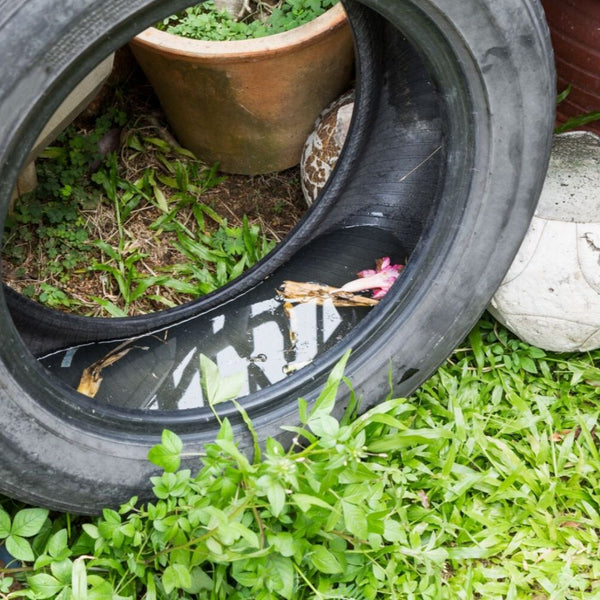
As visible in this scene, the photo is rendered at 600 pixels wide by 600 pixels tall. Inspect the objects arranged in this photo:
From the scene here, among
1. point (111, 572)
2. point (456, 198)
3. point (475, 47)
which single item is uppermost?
point (475, 47)

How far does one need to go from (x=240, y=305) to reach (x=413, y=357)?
0.56 m

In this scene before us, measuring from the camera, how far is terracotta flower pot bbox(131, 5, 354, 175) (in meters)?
2.41

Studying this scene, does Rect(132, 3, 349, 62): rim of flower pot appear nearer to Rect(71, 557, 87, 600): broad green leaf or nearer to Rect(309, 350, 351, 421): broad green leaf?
Rect(309, 350, 351, 421): broad green leaf

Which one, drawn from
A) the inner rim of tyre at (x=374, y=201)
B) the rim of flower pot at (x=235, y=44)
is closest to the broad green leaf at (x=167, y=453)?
the inner rim of tyre at (x=374, y=201)

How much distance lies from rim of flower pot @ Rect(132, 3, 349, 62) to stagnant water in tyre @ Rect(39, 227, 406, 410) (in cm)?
61

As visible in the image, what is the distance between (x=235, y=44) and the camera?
2406mm

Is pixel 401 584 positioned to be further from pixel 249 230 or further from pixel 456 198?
pixel 249 230

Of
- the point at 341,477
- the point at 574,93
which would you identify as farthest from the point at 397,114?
the point at 341,477

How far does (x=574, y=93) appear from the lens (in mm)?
2279

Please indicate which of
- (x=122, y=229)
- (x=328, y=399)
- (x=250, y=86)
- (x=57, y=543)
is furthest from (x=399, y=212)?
(x=57, y=543)

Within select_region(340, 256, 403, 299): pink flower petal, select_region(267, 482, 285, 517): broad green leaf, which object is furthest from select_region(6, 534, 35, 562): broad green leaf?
select_region(340, 256, 403, 299): pink flower petal

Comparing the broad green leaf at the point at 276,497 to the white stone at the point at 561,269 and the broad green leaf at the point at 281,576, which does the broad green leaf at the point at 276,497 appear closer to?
the broad green leaf at the point at 281,576

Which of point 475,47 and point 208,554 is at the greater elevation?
point 475,47

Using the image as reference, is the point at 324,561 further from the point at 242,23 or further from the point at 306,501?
the point at 242,23
